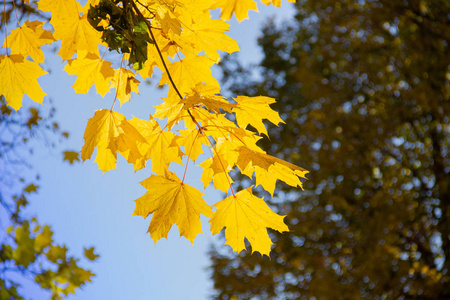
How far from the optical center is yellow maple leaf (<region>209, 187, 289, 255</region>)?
137 centimetres

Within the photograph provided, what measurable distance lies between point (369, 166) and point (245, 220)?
19.9ft

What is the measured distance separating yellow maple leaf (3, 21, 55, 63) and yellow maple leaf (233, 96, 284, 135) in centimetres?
76

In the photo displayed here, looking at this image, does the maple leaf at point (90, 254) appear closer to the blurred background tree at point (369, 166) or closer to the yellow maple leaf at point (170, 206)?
the yellow maple leaf at point (170, 206)

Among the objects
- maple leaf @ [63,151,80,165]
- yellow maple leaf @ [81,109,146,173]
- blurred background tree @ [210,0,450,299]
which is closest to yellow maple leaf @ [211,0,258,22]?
yellow maple leaf @ [81,109,146,173]

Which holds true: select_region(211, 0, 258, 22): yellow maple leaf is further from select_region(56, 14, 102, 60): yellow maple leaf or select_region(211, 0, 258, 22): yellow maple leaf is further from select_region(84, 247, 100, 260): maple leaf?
select_region(84, 247, 100, 260): maple leaf

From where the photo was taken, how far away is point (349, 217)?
23.3 ft

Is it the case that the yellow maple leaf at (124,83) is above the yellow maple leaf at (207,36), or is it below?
below

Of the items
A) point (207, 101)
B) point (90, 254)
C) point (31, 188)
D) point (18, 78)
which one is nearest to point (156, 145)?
point (207, 101)

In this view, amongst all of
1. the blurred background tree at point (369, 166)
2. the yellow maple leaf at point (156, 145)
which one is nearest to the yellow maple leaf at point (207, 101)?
the yellow maple leaf at point (156, 145)

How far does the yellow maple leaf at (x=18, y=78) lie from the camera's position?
1.45m

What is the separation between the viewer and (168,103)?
141 cm

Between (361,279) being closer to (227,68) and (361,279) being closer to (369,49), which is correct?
(369,49)

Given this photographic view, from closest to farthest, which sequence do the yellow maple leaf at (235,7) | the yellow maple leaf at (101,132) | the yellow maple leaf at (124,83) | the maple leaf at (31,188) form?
1. the yellow maple leaf at (101,132)
2. the yellow maple leaf at (124,83)
3. the yellow maple leaf at (235,7)
4. the maple leaf at (31,188)

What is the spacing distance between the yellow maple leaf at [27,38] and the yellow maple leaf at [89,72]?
5.2 inches
